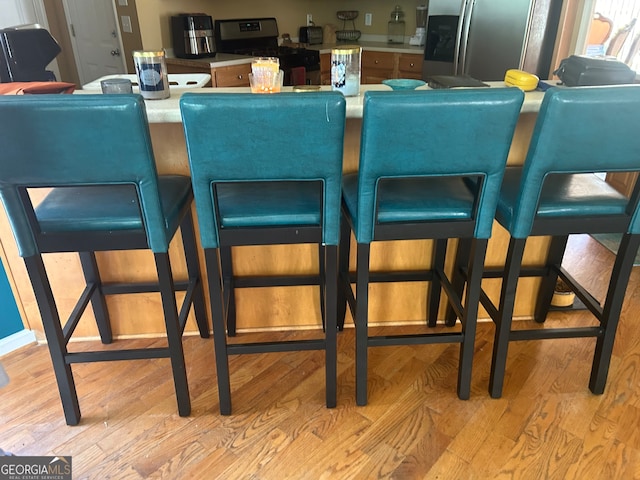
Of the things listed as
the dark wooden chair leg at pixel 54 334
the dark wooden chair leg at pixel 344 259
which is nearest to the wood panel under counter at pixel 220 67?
the dark wooden chair leg at pixel 344 259

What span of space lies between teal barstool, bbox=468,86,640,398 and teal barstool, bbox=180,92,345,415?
1.93 feet

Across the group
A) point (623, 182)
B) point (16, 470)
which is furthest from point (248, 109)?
point (623, 182)

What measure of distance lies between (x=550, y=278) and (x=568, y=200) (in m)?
0.70

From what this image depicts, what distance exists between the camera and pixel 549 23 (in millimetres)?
3201

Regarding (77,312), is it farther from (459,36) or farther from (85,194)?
(459,36)

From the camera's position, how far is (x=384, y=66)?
452 cm

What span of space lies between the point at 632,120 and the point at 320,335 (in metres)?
1.43

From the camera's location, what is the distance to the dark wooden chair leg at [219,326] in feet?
5.12

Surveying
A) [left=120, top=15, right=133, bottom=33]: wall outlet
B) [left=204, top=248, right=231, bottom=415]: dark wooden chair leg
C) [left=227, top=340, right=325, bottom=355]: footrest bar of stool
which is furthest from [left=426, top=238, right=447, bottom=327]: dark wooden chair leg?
[left=120, top=15, right=133, bottom=33]: wall outlet

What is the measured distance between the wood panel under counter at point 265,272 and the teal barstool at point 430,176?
1.04 feet

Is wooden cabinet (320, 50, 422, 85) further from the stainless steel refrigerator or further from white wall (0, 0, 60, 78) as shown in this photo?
white wall (0, 0, 60, 78)

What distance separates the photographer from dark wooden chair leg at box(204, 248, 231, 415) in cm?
156

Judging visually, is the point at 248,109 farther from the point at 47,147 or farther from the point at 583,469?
the point at 583,469

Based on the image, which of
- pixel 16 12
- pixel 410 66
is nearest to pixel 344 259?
pixel 410 66
